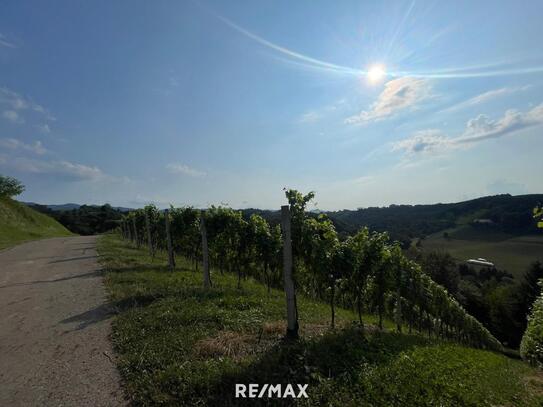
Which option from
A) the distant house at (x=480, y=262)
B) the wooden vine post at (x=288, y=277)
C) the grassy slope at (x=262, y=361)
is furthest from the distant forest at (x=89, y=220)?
the distant house at (x=480, y=262)

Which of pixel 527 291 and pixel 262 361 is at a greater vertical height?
pixel 262 361

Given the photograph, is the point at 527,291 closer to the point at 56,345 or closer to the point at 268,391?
the point at 268,391

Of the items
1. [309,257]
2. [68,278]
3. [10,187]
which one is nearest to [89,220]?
[10,187]

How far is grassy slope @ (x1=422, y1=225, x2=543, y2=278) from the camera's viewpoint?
99.6m

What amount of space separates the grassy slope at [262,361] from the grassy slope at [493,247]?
336ft

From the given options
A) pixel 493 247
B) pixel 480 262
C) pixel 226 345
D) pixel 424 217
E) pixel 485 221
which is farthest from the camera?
pixel 424 217

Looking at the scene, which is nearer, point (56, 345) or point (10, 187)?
point (56, 345)

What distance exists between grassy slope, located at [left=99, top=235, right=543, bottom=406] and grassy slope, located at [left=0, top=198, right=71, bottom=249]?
41715 millimetres

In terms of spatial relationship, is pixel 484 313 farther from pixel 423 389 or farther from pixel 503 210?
pixel 503 210

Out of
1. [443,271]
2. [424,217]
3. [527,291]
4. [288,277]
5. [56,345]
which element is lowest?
[527,291]

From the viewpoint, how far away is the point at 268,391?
17.6ft

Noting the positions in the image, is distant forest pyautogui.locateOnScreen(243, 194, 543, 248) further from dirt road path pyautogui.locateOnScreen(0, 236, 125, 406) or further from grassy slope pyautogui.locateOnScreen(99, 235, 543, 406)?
grassy slope pyautogui.locateOnScreen(99, 235, 543, 406)

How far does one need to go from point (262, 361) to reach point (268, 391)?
2.84 ft

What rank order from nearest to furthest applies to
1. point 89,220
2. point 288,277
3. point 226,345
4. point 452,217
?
point 226,345 → point 288,277 → point 89,220 → point 452,217
